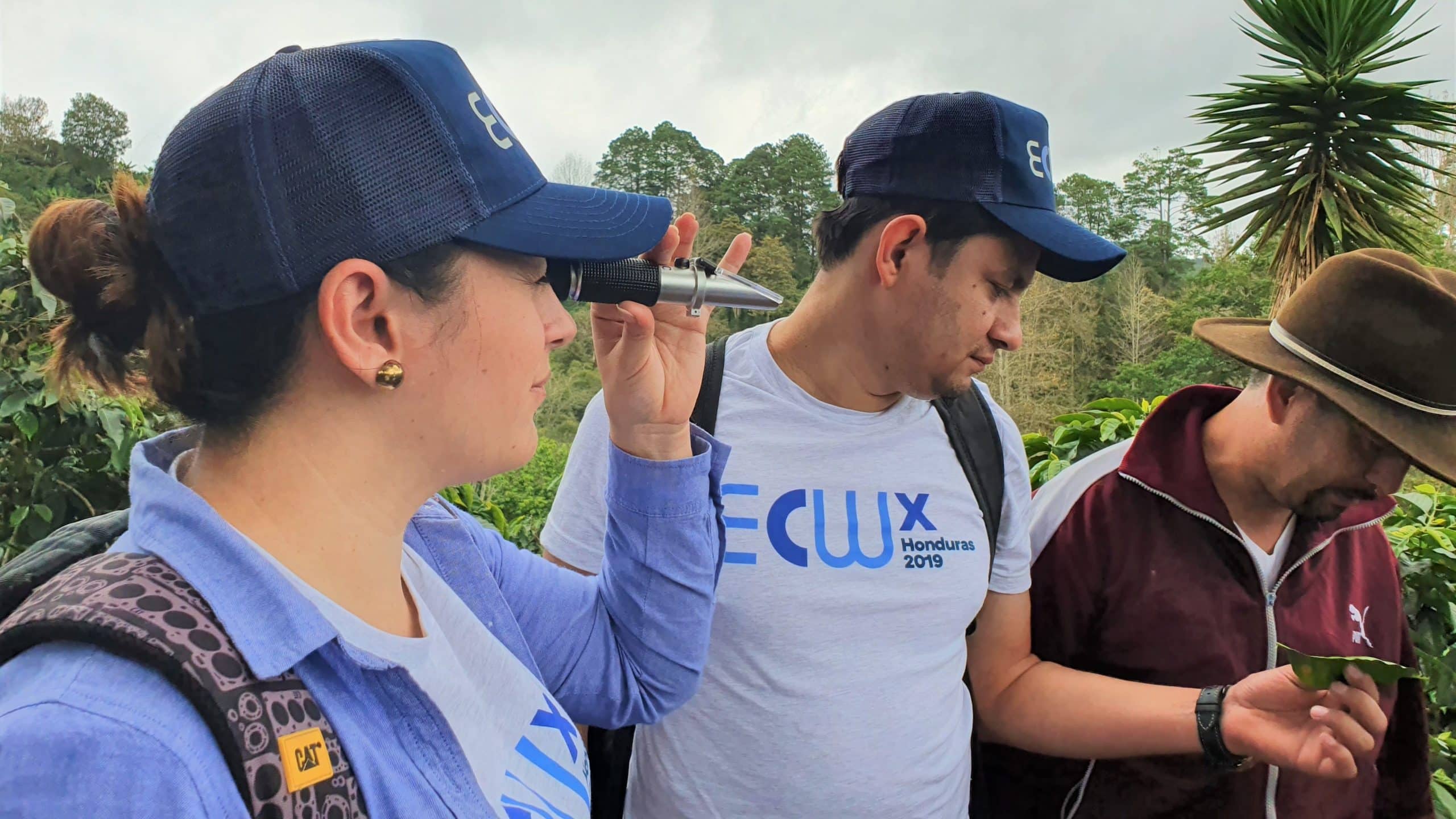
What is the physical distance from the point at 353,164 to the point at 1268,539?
1900mm

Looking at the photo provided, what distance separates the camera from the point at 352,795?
723 mm

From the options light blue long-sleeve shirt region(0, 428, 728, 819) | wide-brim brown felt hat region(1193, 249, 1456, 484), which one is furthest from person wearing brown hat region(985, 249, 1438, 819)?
light blue long-sleeve shirt region(0, 428, 728, 819)

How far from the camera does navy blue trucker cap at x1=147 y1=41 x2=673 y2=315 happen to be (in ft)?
2.67

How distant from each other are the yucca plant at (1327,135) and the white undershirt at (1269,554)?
24.3 feet

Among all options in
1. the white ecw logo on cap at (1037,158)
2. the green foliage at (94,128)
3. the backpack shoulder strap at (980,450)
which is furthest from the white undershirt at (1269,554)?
the green foliage at (94,128)

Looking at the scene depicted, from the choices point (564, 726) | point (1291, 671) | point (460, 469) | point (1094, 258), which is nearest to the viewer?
point (460, 469)

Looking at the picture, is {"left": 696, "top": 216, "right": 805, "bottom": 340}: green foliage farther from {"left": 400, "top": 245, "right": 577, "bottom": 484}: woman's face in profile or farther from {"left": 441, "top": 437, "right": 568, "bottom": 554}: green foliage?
{"left": 441, "top": 437, "right": 568, "bottom": 554}: green foliage

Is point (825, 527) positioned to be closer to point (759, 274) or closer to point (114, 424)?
point (759, 274)

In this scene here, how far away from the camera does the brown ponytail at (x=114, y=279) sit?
2.82ft

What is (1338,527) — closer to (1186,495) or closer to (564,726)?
(1186,495)

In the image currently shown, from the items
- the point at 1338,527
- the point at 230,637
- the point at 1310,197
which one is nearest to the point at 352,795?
the point at 230,637

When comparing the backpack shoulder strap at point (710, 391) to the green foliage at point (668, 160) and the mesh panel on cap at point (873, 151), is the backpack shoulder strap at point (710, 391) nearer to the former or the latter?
the mesh panel on cap at point (873, 151)

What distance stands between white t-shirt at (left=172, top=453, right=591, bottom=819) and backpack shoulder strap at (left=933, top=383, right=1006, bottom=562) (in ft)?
3.03

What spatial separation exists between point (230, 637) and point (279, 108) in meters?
0.47
